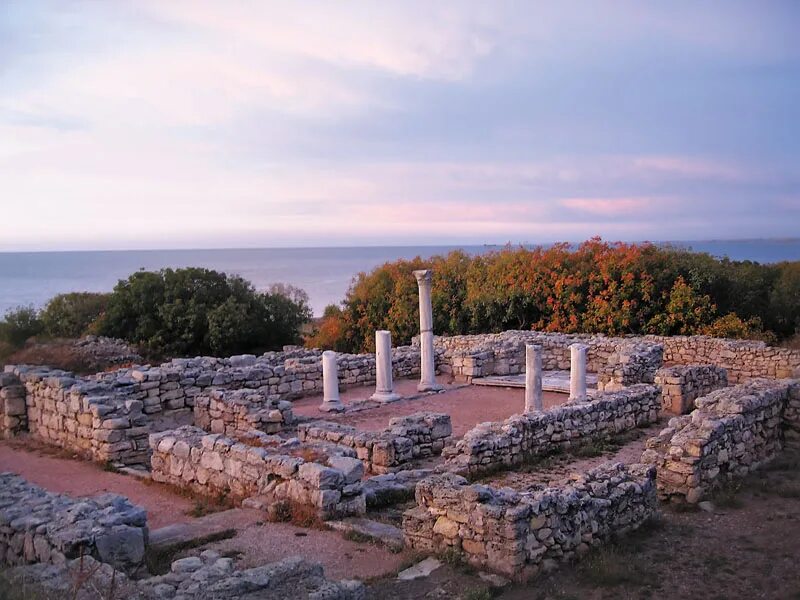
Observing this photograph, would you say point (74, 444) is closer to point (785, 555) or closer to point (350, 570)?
point (350, 570)

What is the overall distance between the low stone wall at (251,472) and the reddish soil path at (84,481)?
1.21ft

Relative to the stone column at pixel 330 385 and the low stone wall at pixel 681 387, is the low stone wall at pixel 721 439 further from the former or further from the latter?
the stone column at pixel 330 385

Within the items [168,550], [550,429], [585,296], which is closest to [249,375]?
[550,429]

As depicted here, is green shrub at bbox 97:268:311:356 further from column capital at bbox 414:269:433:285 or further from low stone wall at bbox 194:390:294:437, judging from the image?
low stone wall at bbox 194:390:294:437

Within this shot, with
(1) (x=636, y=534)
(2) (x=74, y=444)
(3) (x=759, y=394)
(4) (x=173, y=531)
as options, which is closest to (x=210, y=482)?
(4) (x=173, y=531)

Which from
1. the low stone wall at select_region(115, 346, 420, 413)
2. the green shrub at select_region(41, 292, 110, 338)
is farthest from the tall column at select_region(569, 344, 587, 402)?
the green shrub at select_region(41, 292, 110, 338)

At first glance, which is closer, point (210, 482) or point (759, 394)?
point (210, 482)

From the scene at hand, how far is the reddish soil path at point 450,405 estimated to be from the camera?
16.0m

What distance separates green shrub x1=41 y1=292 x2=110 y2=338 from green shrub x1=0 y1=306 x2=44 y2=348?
1.26 ft

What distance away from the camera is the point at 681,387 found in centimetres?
1555

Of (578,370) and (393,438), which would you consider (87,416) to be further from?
(578,370)

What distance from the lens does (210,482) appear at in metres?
9.76

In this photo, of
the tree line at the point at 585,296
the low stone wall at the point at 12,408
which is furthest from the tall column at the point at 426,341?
the tree line at the point at 585,296

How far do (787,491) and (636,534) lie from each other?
2831mm
